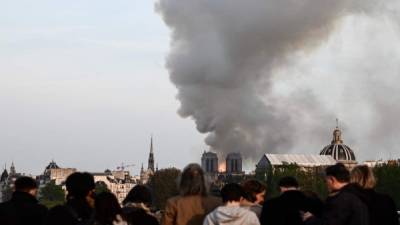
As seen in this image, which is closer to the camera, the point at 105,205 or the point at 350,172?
the point at 105,205

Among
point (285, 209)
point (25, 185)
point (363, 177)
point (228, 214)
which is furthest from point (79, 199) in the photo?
point (363, 177)

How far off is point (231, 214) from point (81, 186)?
2.09 m

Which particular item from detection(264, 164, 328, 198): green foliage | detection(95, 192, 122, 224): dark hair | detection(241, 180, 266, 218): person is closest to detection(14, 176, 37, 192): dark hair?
detection(95, 192, 122, 224): dark hair

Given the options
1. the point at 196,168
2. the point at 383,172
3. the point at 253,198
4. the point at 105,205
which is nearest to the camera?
the point at 105,205

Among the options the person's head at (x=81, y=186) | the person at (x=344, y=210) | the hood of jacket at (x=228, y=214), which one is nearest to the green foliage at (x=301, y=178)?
the person at (x=344, y=210)

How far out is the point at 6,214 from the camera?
1697 centimetres

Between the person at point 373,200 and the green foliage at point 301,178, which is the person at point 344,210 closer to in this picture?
the person at point 373,200

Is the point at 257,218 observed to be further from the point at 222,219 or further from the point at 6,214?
the point at 6,214

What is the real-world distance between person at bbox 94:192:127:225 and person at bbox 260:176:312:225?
282cm

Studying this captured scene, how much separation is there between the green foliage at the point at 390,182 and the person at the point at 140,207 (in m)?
116

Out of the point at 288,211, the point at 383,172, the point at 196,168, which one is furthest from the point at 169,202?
the point at 383,172

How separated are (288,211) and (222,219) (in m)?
1.63

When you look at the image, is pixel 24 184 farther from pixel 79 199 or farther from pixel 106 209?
pixel 106 209

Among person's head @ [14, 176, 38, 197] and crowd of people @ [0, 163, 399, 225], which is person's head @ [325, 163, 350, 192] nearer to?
crowd of people @ [0, 163, 399, 225]
